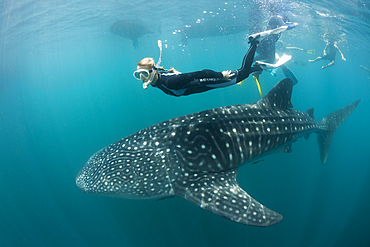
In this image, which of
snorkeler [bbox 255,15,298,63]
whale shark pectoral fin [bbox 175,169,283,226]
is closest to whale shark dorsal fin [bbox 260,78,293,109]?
whale shark pectoral fin [bbox 175,169,283,226]

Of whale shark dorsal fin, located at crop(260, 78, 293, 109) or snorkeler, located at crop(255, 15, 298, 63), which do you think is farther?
snorkeler, located at crop(255, 15, 298, 63)

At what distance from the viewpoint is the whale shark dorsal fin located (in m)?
4.68

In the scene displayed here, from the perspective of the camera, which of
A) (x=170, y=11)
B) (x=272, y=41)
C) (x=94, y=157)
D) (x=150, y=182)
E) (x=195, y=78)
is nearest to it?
(x=150, y=182)

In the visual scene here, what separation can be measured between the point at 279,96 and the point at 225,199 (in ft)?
10.8

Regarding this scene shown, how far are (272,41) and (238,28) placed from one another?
716 inches

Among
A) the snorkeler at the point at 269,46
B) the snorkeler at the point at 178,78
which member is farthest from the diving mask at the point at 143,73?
the snorkeler at the point at 269,46

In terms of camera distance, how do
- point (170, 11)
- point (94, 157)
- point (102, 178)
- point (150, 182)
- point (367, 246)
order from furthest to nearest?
point (170, 11) → point (367, 246) → point (94, 157) → point (102, 178) → point (150, 182)

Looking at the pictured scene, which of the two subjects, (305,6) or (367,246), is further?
(305,6)

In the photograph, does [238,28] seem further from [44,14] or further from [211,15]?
[44,14]

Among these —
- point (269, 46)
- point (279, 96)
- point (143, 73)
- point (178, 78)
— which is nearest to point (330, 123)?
point (279, 96)

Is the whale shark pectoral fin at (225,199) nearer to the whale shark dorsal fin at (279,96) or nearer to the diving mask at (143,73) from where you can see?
the diving mask at (143,73)

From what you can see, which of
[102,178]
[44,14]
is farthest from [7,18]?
[102,178]

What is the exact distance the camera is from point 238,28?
2598 cm

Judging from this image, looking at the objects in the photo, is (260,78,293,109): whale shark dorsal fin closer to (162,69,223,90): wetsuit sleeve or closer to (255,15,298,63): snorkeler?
(162,69,223,90): wetsuit sleeve
